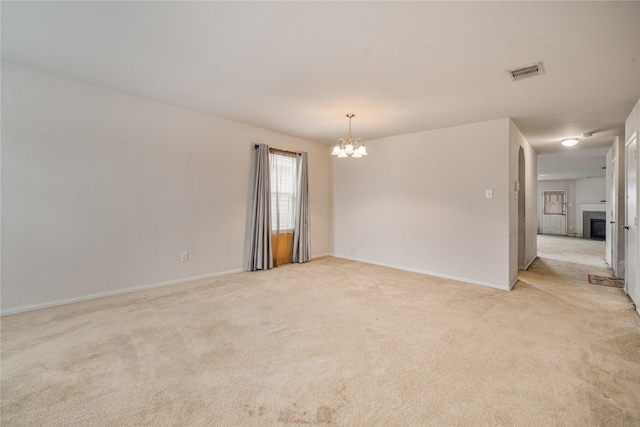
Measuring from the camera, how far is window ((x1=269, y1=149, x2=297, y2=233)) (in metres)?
4.91

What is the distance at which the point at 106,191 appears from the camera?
3.23 metres

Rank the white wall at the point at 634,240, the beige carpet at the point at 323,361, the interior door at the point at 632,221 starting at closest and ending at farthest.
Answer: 1. the beige carpet at the point at 323,361
2. the white wall at the point at 634,240
3. the interior door at the point at 632,221

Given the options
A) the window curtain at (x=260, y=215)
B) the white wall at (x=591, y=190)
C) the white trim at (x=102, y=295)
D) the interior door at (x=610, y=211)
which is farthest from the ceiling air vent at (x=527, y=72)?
the white wall at (x=591, y=190)

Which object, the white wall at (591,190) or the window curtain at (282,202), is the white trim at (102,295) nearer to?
the window curtain at (282,202)

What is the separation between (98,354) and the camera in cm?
206

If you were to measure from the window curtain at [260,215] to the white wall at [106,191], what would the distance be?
0.23 meters

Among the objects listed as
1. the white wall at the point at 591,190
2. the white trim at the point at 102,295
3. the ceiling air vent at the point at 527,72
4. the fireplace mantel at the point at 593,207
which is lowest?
the white trim at the point at 102,295

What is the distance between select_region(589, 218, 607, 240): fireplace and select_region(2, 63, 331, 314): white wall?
11903 mm

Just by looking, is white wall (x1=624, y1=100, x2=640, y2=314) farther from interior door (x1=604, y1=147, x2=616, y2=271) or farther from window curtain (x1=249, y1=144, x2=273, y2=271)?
window curtain (x1=249, y1=144, x2=273, y2=271)

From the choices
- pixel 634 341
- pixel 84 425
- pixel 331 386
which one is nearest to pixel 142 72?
pixel 84 425

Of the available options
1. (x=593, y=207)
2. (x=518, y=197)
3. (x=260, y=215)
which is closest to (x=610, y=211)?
(x=518, y=197)

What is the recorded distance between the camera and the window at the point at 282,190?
193 inches

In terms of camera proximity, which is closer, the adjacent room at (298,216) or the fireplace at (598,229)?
the adjacent room at (298,216)

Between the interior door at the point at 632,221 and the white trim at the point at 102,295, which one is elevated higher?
the interior door at the point at 632,221
